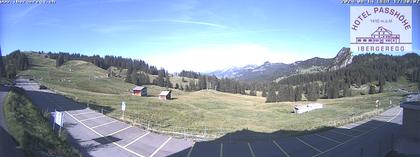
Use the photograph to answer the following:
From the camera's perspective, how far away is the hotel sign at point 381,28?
795 centimetres

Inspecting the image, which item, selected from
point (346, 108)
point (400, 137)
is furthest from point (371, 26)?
point (400, 137)

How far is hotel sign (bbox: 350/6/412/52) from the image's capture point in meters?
7.95

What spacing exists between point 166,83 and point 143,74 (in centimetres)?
55

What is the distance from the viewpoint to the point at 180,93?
27.2 ft

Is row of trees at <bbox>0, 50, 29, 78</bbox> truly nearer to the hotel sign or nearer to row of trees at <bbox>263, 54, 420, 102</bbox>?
row of trees at <bbox>263, 54, 420, 102</bbox>

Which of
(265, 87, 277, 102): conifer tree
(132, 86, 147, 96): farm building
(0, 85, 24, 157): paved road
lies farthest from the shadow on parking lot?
(0, 85, 24, 157): paved road

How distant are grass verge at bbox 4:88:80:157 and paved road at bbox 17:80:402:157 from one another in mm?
251

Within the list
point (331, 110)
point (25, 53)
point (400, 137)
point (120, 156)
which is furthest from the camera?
point (400, 137)

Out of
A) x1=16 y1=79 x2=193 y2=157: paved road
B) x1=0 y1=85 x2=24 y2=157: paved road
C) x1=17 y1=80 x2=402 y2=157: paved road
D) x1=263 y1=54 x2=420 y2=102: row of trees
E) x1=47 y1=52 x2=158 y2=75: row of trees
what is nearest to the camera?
x1=16 y1=79 x2=193 y2=157: paved road

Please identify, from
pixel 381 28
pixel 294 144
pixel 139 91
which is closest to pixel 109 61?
pixel 139 91

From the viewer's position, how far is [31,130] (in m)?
8.30

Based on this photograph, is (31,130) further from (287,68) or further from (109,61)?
(287,68)

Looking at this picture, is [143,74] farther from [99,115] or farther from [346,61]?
[346,61]

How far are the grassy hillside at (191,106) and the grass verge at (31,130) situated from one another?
76 centimetres
